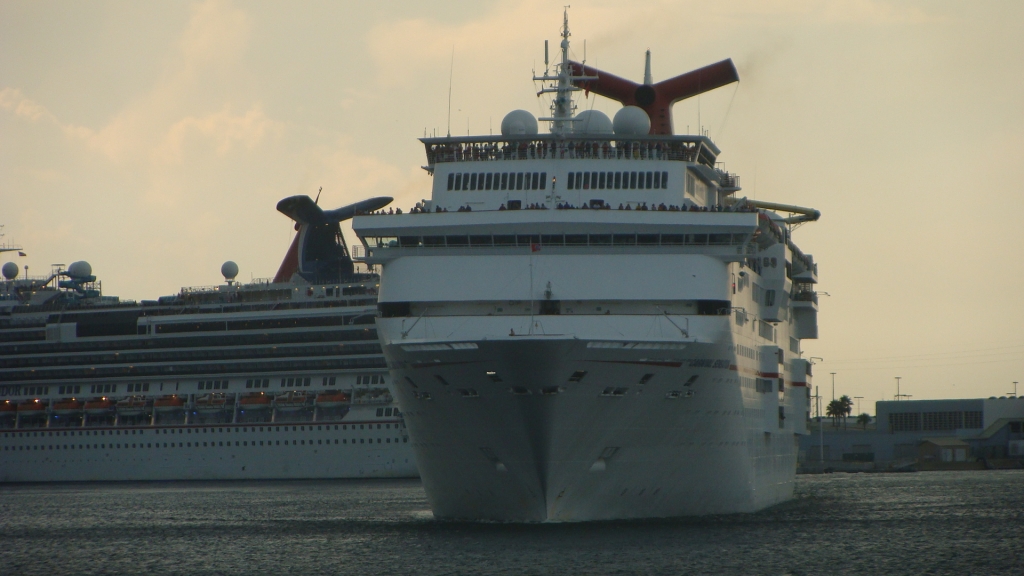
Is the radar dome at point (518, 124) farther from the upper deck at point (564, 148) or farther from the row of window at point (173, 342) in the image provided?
the row of window at point (173, 342)

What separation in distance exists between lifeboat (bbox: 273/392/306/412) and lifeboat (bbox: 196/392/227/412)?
4.05 meters

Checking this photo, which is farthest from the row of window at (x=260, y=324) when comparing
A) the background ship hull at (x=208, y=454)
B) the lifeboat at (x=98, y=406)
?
the background ship hull at (x=208, y=454)

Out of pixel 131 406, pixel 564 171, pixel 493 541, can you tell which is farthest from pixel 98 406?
pixel 493 541

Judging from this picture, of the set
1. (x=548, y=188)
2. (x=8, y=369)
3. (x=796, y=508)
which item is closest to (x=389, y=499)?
(x=796, y=508)

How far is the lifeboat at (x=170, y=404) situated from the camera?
285 ft

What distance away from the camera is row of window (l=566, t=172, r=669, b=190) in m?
39.8

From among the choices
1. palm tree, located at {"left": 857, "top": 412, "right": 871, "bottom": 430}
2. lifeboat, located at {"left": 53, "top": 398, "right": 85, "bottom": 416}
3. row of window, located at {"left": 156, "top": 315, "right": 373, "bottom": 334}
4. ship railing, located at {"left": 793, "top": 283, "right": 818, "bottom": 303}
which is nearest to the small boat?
row of window, located at {"left": 156, "top": 315, "right": 373, "bottom": 334}

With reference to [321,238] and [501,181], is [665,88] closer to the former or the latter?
[501,181]

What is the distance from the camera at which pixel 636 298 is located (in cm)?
3512

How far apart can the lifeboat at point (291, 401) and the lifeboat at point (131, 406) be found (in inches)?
404

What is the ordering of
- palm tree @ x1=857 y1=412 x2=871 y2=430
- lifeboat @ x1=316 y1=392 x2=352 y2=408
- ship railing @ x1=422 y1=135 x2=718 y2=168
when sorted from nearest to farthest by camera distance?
1. ship railing @ x1=422 y1=135 x2=718 y2=168
2. lifeboat @ x1=316 y1=392 x2=352 y2=408
3. palm tree @ x1=857 y1=412 x2=871 y2=430

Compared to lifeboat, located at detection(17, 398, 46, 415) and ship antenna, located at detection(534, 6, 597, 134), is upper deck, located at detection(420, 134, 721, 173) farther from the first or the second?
lifeboat, located at detection(17, 398, 46, 415)

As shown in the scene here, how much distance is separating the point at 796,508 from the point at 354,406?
128 ft

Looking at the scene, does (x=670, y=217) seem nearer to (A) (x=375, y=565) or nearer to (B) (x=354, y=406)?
(A) (x=375, y=565)
